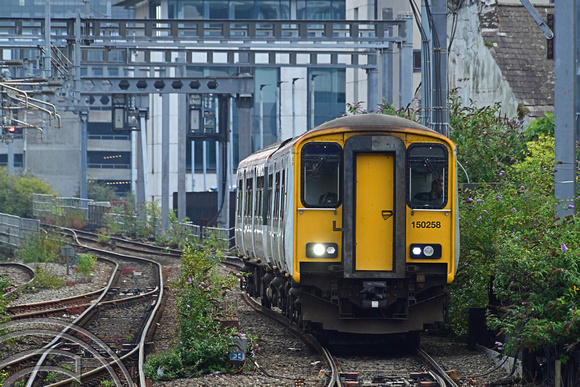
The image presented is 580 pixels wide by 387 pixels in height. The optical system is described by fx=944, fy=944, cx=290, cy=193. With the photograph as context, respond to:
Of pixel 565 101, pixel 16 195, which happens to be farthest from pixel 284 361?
pixel 16 195

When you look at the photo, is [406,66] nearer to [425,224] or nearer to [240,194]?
[240,194]

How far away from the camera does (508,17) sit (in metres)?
27.5

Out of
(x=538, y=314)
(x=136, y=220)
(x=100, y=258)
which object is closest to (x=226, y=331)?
(x=538, y=314)

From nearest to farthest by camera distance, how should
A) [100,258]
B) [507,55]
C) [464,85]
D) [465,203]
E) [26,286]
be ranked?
[465,203]
[26,286]
[507,55]
[464,85]
[100,258]

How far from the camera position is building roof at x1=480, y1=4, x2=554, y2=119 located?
25.4m

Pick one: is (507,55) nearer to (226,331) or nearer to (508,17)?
(508,17)

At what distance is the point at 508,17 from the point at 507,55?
166 centimetres

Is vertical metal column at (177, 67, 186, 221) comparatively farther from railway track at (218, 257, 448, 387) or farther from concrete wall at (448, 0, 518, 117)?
railway track at (218, 257, 448, 387)

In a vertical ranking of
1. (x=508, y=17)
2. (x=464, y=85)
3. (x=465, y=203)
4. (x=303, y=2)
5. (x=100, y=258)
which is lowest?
(x=100, y=258)

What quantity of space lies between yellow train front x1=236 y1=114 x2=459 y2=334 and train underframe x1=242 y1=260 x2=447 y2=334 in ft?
0.04

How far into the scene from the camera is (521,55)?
2666cm

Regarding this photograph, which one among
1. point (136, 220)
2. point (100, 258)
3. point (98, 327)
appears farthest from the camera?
point (136, 220)

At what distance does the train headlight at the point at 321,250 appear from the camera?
40.9 ft

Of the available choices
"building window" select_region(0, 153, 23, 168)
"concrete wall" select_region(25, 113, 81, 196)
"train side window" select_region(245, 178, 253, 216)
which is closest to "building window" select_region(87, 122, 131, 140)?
"concrete wall" select_region(25, 113, 81, 196)
